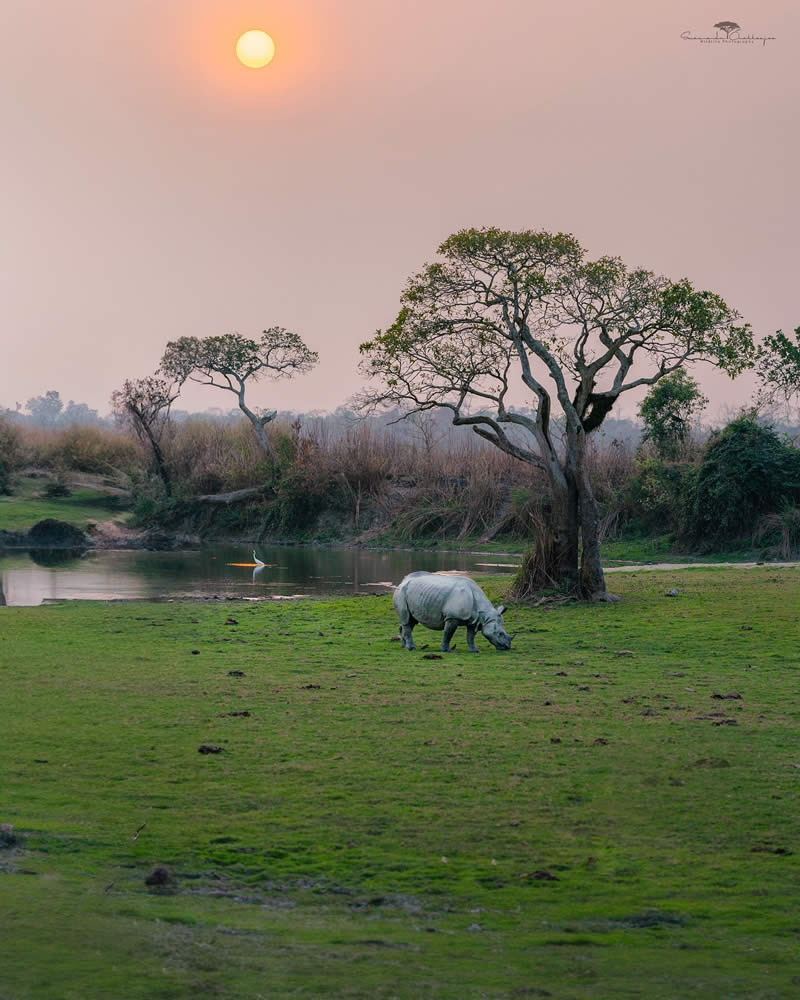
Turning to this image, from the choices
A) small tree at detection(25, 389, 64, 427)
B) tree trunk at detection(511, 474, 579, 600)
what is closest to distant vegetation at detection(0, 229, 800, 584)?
tree trunk at detection(511, 474, 579, 600)

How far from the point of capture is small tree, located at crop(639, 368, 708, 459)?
3794 cm

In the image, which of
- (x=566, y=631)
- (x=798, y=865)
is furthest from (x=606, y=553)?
(x=798, y=865)

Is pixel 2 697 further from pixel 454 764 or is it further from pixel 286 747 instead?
pixel 454 764

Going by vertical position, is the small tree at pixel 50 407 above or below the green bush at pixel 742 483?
above

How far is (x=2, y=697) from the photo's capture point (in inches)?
386

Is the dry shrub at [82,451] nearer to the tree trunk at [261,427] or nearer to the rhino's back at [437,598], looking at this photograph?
the tree trunk at [261,427]

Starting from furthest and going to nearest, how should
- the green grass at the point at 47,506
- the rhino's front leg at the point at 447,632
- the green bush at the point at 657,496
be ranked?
the green grass at the point at 47,506 → the green bush at the point at 657,496 → the rhino's front leg at the point at 447,632

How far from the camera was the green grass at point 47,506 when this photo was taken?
4262cm

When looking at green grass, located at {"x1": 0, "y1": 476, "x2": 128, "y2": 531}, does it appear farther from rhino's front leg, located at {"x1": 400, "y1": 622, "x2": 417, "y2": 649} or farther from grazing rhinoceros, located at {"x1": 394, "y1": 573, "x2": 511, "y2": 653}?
grazing rhinoceros, located at {"x1": 394, "y1": 573, "x2": 511, "y2": 653}

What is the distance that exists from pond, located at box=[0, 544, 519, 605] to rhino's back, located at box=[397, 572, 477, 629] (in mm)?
9956

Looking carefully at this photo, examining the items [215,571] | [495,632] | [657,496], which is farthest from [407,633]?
[657,496]

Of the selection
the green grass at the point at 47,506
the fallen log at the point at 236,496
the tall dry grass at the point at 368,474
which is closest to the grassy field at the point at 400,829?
the tall dry grass at the point at 368,474

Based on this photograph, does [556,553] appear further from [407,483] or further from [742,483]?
[407,483]

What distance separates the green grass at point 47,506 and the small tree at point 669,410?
19914mm
